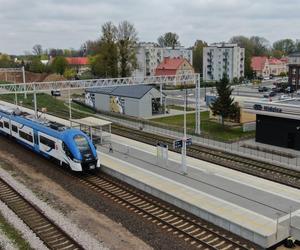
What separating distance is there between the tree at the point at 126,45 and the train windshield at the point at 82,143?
1988 inches

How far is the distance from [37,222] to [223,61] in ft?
338

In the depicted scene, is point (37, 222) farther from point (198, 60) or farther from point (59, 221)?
point (198, 60)

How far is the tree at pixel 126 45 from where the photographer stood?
244 feet

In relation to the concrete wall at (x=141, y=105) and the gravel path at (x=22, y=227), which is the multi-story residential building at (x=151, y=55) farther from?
the gravel path at (x=22, y=227)

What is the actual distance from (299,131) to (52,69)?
322 feet

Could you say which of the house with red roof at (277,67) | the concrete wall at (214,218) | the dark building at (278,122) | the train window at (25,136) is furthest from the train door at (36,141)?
the house with red roof at (277,67)

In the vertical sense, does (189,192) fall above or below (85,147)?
below

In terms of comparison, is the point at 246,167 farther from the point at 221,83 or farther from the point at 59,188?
the point at 221,83

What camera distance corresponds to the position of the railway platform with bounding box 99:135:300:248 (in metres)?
16.8

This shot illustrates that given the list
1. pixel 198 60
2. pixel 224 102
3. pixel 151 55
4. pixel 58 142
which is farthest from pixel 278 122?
pixel 198 60

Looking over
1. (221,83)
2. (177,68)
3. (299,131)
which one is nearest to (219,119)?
(221,83)

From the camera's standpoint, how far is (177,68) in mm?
100375

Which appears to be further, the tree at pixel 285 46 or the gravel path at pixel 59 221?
the tree at pixel 285 46

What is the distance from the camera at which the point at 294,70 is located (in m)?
85.8
